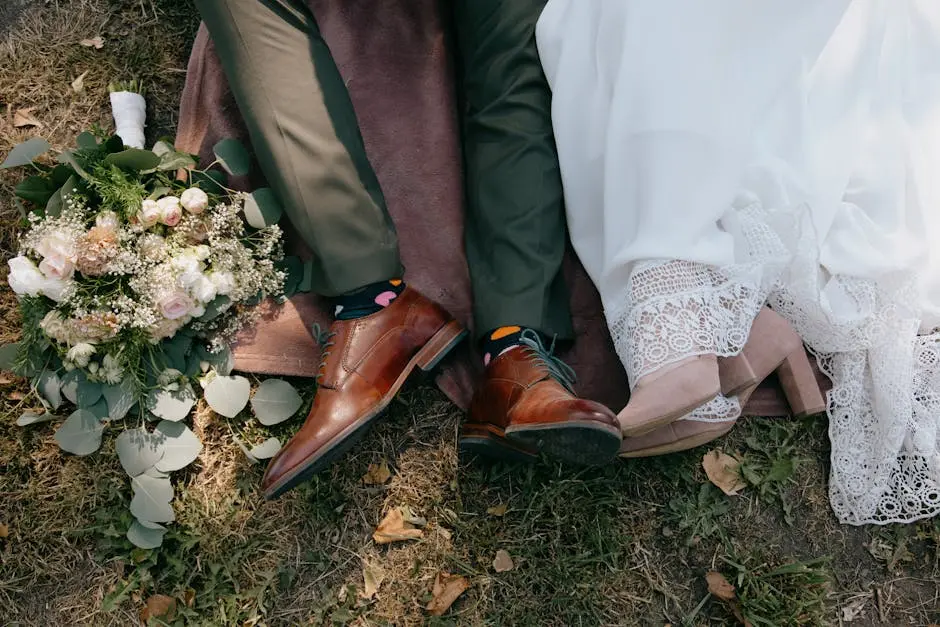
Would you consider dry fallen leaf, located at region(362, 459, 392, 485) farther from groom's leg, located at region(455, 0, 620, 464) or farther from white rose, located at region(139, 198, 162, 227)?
white rose, located at region(139, 198, 162, 227)

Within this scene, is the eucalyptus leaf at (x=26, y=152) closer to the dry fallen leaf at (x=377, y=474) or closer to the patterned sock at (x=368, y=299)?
the patterned sock at (x=368, y=299)

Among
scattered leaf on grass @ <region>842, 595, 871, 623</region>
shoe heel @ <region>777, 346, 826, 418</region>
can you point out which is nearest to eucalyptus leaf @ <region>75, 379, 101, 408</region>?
shoe heel @ <region>777, 346, 826, 418</region>

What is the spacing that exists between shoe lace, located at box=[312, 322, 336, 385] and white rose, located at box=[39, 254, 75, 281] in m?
0.71

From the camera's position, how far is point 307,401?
2.40 m

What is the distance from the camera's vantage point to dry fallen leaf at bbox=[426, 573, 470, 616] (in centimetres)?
222

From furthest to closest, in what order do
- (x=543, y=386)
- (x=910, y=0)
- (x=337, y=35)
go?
(x=337, y=35), (x=910, y=0), (x=543, y=386)

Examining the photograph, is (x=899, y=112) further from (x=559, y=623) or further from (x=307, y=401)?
(x=307, y=401)

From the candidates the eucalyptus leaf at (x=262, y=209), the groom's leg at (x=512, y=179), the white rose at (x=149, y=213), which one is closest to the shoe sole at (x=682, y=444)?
the groom's leg at (x=512, y=179)

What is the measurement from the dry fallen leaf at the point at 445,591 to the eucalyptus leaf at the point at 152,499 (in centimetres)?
83

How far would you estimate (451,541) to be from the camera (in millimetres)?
2297

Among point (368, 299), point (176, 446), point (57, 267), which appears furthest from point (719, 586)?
point (57, 267)

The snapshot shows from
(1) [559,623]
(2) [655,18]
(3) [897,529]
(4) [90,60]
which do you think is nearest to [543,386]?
(1) [559,623]

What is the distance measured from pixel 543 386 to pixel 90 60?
201cm

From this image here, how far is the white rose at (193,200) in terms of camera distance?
7.32 ft
